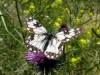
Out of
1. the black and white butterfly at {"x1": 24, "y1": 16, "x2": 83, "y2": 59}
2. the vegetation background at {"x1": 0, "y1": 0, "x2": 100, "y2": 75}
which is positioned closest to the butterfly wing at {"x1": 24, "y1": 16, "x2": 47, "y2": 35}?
the black and white butterfly at {"x1": 24, "y1": 16, "x2": 83, "y2": 59}

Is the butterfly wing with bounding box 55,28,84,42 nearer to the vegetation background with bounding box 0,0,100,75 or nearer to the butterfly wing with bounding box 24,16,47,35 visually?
the butterfly wing with bounding box 24,16,47,35

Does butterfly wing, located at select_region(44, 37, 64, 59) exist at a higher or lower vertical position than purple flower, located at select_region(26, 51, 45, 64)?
higher

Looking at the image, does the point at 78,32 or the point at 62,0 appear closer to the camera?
the point at 78,32

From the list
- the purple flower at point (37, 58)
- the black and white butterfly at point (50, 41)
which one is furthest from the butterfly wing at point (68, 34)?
the purple flower at point (37, 58)

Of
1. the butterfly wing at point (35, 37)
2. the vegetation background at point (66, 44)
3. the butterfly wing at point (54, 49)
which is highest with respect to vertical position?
the butterfly wing at point (35, 37)

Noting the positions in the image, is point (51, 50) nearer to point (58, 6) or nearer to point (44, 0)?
point (44, 0)

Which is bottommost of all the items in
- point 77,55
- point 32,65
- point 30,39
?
point 77,55

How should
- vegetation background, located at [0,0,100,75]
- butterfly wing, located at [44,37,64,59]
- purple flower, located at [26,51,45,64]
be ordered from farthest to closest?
vegetation background, located at [0,0,100,75]
purple flower, located at [26,51,45,64]
butterfly wing, located at [44,37,64,59]

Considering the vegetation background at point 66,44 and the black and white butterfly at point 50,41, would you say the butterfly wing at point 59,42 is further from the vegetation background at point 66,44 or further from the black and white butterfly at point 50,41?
the vegetation background at point 66,44

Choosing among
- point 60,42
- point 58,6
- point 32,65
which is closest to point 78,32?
point 60,42
